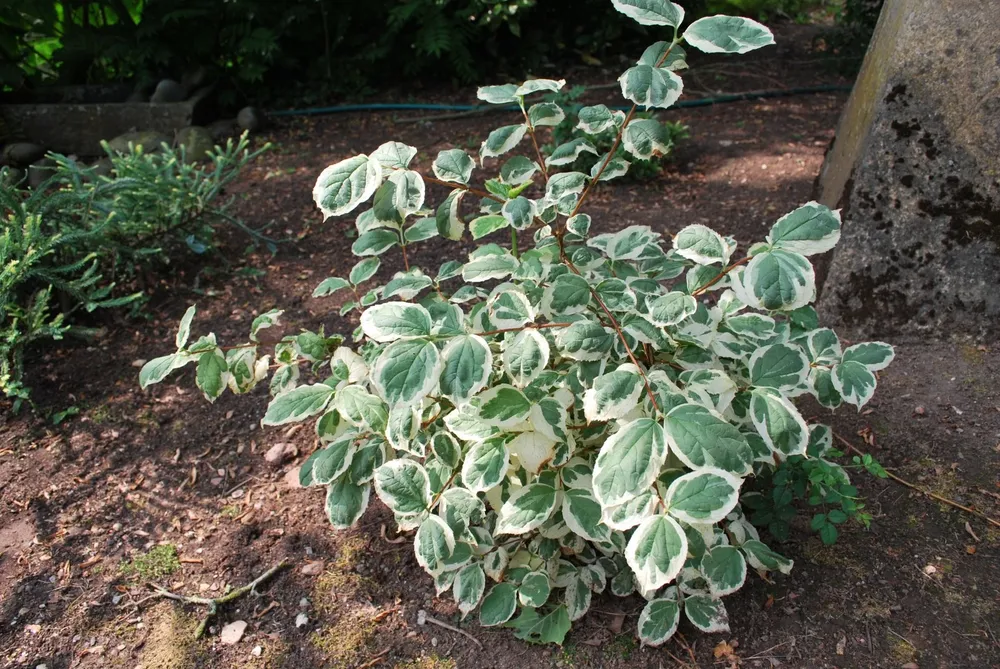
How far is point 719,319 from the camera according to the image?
1.65 meters

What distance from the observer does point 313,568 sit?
1961mm

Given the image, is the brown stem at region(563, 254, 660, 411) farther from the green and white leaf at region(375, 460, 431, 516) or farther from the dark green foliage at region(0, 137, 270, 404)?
the dark green foliage at region(0, 137, 270, 404)

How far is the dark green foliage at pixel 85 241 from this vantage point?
2438 millimetres

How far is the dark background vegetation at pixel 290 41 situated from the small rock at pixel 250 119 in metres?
0.23

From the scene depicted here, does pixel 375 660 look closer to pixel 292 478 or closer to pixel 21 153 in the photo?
pixel 292 478

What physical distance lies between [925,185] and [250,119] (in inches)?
145

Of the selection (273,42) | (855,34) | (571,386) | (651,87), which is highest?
(651,87)

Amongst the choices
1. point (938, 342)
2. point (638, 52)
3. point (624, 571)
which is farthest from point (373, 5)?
point (624, 571)

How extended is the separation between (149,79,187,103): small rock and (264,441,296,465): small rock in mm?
3157

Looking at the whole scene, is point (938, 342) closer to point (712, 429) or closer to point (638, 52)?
point (712, 429)

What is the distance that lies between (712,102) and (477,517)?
12.3 ft

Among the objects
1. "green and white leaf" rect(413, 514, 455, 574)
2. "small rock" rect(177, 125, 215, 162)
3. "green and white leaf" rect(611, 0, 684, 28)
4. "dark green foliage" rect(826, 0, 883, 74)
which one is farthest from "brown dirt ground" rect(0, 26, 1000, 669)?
"dark green foliage" rect(826, 0, 883, 74)

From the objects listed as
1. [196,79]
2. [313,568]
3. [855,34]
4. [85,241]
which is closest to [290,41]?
[196,79]

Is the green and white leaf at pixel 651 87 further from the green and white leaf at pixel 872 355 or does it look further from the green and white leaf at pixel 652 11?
the green and white leaf at pixel 872 355
